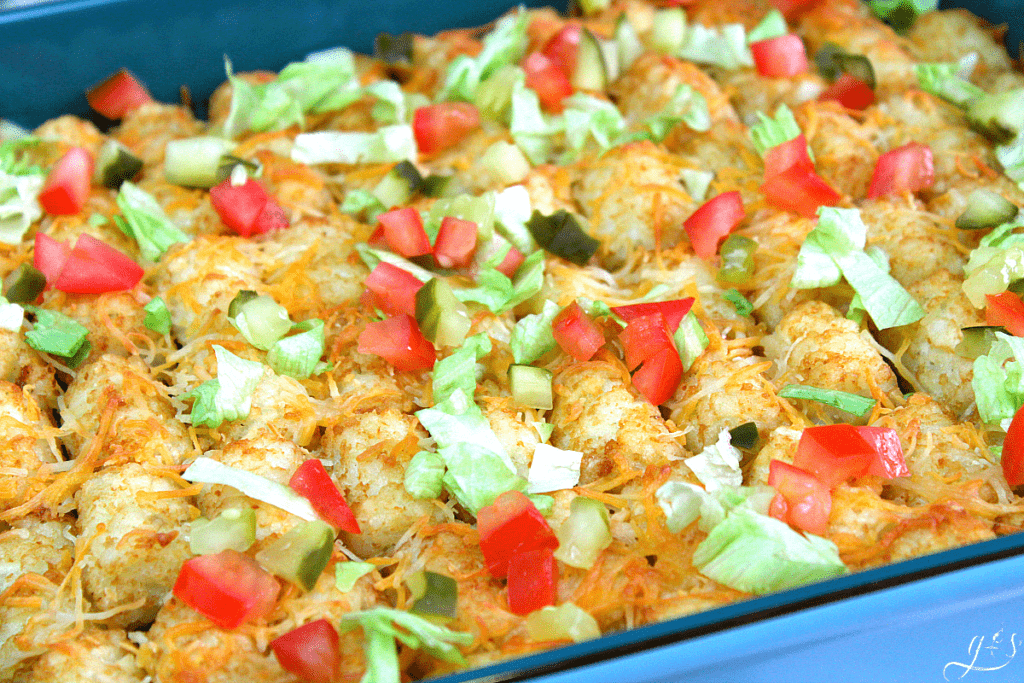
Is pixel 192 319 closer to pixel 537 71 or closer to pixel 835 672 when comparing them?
Answer: pixel 537 71

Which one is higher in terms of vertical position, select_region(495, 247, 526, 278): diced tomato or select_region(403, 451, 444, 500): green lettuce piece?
select_region(495, 247, 526, 278): diced tomato

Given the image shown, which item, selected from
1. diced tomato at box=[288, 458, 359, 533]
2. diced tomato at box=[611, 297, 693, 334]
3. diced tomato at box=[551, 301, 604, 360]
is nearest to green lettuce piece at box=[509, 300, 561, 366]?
diced tomato at box=[551, 301, 604, 360]

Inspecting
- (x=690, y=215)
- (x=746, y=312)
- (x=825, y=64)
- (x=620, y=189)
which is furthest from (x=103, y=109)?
(x=825, y=64)

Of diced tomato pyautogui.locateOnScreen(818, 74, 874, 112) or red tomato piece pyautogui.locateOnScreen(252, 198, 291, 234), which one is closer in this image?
red tomato piece pyautogui.locateOnScreen(252, 198, 291, 234)

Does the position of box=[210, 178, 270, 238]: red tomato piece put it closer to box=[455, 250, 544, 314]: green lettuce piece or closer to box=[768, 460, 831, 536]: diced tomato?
box=[455, 250, 544, 314]: green lettuce piece

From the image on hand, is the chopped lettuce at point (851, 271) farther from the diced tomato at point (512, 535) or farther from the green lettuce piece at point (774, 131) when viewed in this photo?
the diced tomato at point (512, 535)

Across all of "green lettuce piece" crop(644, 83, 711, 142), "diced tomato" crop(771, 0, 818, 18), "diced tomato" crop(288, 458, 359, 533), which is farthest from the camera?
"diced tomato" crop(771, 0, 818, 18)

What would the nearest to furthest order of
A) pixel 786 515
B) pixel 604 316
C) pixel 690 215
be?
pixel 786 515, pixel 604 316, pixel 690 215
